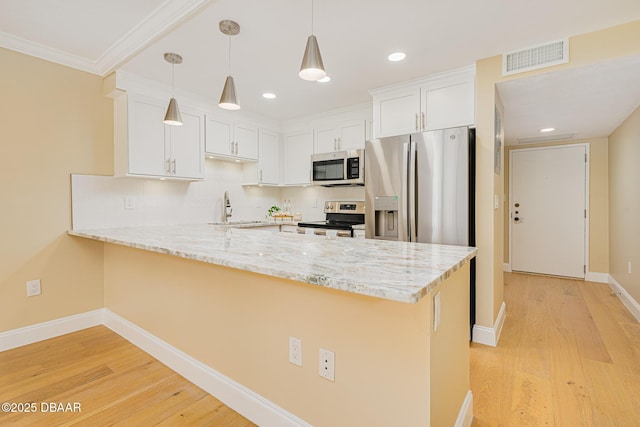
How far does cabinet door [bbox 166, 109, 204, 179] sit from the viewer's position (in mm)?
3281

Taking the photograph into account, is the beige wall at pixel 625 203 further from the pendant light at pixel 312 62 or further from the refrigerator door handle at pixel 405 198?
the pendant light at pixel 312 62

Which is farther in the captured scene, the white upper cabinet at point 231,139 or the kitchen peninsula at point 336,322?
the white upper cabinet at point 231,139

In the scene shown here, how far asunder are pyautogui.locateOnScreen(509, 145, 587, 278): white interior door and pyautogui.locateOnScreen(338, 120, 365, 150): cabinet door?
3.08 m

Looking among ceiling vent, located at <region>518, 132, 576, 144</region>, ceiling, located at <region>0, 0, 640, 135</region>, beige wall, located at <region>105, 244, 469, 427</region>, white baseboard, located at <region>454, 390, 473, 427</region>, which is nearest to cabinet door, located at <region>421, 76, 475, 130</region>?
ceiling, located at <region>0, 0, 640, 135</region>

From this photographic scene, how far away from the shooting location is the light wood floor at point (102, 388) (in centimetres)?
166

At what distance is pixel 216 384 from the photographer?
1816 mm

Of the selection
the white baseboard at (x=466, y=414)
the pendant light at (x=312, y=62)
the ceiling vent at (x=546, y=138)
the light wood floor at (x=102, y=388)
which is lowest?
the light wood floor at (x=102, y=388)

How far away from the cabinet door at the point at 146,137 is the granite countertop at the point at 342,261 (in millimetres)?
1318

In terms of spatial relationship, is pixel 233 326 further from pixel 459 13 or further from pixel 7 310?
pixel 459 13

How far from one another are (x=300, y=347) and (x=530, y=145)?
210 inches

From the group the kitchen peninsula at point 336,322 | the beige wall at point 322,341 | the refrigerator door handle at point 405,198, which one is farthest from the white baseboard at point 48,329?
the refrigerator door handle at point 405,198

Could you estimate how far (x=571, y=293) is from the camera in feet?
13.2

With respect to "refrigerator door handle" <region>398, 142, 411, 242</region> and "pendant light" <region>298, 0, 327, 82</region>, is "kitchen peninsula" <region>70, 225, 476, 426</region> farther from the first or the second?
"refrigerator door handle" <region>398, 142, 411, 242</region>

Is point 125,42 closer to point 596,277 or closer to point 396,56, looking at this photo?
point 396,56
